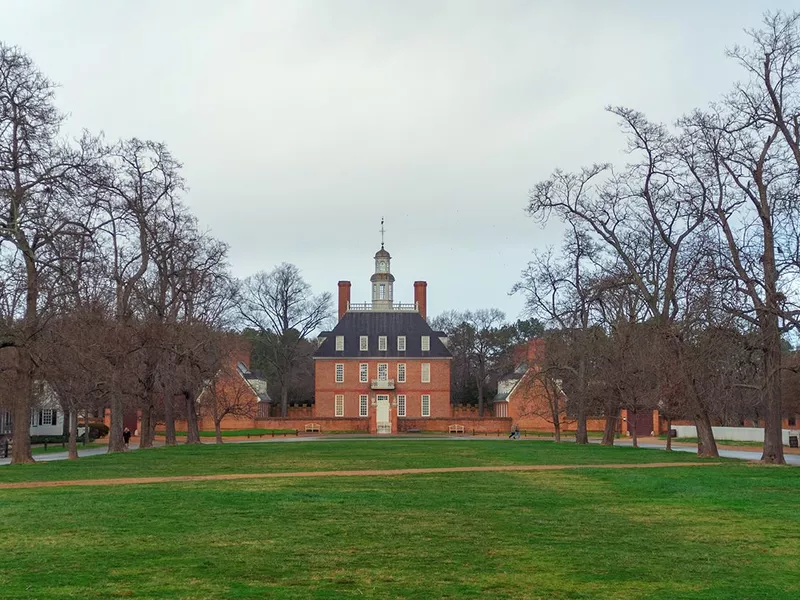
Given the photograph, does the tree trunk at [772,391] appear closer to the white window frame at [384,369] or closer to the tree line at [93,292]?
the tree line at [93,292]

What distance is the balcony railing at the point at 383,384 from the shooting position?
2886 inches

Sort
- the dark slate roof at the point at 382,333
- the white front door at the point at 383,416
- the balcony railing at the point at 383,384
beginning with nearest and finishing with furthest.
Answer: the white front door at the point at 383,416, the balcony railing at the point at 383,384, the dark slate roof at the point at 382,333

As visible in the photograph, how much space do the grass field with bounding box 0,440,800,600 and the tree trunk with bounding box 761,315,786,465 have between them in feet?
18.6

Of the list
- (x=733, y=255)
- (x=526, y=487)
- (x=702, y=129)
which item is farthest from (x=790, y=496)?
(x=702, y=129)

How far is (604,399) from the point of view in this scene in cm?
4169

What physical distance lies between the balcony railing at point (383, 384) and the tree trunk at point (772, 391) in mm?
47688

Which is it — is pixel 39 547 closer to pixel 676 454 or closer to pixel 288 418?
pixel 676 454

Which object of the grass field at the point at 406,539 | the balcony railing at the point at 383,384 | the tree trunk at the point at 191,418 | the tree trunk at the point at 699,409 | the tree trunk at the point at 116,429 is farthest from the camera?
the balcony railing at the point at 383,384

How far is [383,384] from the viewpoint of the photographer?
7331 cm

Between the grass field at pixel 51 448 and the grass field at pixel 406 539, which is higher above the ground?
the grass field at pixel 406 539

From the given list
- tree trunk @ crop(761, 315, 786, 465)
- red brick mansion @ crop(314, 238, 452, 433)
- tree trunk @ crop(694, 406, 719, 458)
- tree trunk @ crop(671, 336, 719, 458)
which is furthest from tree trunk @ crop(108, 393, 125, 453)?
red brick mansion @ crop(314, 238, 452, 433)

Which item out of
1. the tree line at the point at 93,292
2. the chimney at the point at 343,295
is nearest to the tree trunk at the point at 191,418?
the tree line at the point at 93,292

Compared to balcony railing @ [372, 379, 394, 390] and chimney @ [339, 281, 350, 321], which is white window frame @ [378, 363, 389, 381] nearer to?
balcony railing @ [372, 379, 394, 390]

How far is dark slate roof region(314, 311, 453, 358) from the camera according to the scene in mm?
74750
